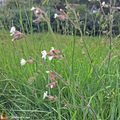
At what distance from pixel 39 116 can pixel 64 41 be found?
1.34 meters

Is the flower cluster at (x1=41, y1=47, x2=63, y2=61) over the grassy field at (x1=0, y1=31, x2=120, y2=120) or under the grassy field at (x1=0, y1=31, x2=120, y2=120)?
over

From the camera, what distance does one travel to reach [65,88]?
2.46m

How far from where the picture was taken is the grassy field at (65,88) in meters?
2.12

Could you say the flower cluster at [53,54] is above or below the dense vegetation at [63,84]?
above

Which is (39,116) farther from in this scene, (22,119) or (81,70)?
(81,70)

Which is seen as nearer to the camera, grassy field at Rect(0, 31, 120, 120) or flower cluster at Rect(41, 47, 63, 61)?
flower cluster at Rect(41, 47, 63, 61)

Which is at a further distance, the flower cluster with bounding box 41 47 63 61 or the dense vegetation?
the dense vegetation

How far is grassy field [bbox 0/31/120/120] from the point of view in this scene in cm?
212

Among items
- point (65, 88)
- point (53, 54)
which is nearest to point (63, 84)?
point (65, 88)

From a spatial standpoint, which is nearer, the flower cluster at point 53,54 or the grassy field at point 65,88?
Result: the flower cluster at point 53,54

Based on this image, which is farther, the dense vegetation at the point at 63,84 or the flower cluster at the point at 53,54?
the dense vegetation at the point at 63,84

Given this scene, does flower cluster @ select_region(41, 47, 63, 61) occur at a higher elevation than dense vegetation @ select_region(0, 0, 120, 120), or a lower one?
higher

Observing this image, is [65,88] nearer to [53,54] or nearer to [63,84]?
[63,84]

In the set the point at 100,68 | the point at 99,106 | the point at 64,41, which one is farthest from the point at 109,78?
the point at 64,41
